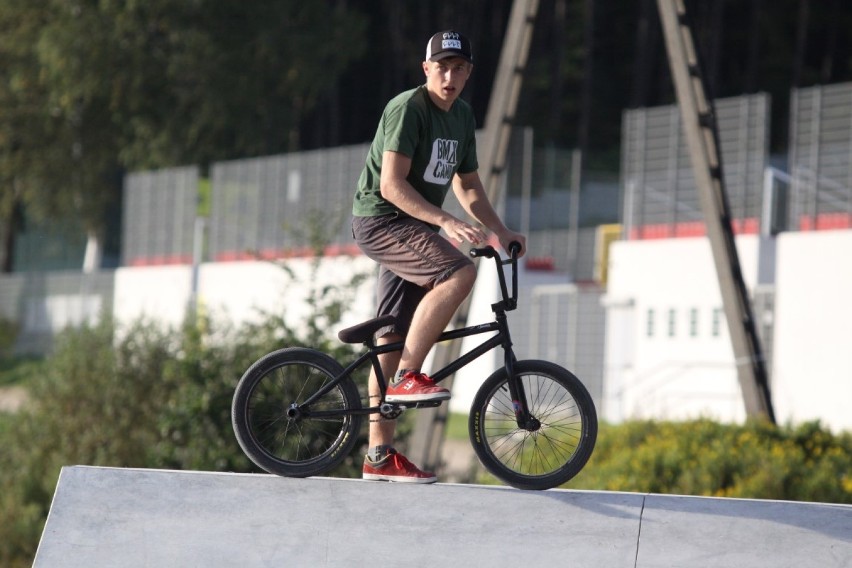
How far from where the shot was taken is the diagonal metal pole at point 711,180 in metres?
13.1

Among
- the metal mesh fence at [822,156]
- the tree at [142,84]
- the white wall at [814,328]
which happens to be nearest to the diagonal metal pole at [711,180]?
the white wall at [814,328]

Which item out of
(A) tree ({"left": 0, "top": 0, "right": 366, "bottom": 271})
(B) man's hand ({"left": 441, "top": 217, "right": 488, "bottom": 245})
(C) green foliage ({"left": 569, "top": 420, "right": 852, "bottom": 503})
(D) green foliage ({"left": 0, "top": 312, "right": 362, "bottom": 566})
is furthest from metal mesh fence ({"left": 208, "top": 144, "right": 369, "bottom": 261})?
(B) man's hand ({"left": 441, "top": 217, "right": 488, "bottom": 245})

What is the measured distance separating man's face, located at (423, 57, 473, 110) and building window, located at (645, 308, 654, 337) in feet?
63.6

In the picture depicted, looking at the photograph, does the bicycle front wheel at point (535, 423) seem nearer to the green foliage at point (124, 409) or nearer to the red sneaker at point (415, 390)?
the red sneaker at point (415, 390)

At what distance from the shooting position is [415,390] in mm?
6691

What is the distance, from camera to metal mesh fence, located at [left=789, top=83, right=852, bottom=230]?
2212cm

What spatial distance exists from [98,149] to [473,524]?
154ft

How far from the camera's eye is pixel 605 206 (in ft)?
117

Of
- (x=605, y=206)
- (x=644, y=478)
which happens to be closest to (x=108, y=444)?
(x=644, y=478)

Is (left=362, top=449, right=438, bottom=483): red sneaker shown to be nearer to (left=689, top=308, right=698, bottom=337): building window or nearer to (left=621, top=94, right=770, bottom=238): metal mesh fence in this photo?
(left=621, top=94, right=770, bottom=238): metal mesh fence

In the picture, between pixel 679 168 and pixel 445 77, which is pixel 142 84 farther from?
pixel 445 77

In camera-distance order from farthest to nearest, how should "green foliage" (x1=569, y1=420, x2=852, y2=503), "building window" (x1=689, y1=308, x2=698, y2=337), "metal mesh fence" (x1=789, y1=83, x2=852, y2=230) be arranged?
1. "building window" (x1=689, y1=308, x2=698, y2=337)
2. "metal mesh fence" (x1=789, y1=83, x2=852, y2=230)
3. "green foliage" (x1=569, y1=420, x2=852, y2=503)

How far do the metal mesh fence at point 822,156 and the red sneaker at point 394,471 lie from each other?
16.3 m

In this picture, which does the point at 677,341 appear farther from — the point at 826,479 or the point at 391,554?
the point at 391,554
